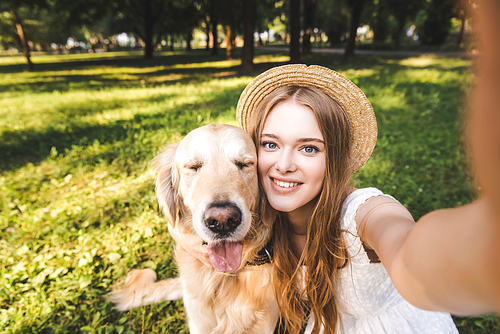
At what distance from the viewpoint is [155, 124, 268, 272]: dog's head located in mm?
1651

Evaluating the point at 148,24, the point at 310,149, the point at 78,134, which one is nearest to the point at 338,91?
the point at 310,149

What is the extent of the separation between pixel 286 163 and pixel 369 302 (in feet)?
4.02

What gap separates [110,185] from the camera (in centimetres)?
406

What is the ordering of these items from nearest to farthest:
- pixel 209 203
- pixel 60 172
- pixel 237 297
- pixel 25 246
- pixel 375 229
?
pixel 375 229 → pixel 209 203 → pixel 237 297 → pixel 25 246 → pixel 60 172

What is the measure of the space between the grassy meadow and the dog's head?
3.44ft

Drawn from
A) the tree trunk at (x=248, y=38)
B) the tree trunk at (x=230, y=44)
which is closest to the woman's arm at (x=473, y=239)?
the tree trunk at (x=248, y=38)

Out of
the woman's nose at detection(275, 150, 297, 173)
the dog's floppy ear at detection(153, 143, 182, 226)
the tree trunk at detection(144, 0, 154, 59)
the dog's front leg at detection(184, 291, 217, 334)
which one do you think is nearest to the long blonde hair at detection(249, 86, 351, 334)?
the woman's nose at detection(275, 150, 297, 173)

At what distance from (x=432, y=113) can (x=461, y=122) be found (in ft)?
23.9

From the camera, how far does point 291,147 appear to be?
5.71 ft

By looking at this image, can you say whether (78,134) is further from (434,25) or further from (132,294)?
(434,25)

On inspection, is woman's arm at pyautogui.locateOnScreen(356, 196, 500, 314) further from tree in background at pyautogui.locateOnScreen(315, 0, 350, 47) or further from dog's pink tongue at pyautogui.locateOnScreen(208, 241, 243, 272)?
tree in background at pyautogui.locateOnScreen(315, 0, 350, 47)

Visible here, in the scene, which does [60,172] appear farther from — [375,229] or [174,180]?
[375,229]

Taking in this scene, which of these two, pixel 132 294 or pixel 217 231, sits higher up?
pixel 217 231

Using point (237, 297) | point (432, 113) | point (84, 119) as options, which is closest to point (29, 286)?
point (237, 297)
